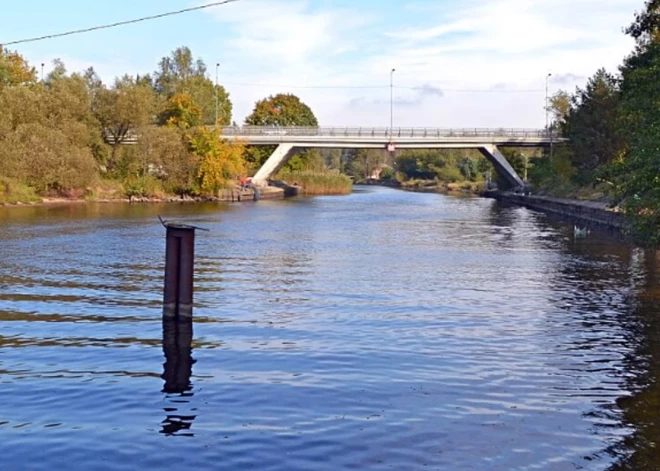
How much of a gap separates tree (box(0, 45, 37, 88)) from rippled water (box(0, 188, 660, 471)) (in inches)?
2059

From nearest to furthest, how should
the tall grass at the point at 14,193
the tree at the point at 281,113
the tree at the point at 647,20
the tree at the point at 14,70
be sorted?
1. the tree at the point at 647,20
2. the tall grass at the point at 14,193
3. the tree at the point at 14,70
4. the tree at the point at 281,113

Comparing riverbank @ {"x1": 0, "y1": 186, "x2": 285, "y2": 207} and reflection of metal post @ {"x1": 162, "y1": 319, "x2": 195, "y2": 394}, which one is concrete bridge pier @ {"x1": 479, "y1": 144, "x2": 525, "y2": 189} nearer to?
riverbank @ {"x1": 0, "y1": 186, "x2": 285, "y2": 207}

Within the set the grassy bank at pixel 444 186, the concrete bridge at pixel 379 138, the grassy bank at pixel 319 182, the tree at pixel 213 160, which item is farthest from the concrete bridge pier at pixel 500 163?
the tree at pixel 213 160

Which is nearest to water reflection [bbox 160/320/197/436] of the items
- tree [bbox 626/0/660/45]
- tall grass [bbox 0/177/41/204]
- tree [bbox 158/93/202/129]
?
tree [bbox 626/0/660/45]

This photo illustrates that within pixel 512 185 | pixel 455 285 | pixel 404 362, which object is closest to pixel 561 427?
pixel 404 362

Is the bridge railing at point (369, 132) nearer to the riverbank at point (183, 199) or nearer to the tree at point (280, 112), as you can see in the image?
the riverbank at point (183, 199)

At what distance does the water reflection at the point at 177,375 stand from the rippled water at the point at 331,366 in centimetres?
5

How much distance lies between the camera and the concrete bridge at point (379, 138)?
310 ft

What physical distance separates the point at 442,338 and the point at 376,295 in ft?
18.4

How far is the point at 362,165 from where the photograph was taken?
19238 centimetres

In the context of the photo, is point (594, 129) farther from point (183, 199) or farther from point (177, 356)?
point (177, 356)

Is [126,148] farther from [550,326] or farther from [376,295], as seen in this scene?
[550,326]

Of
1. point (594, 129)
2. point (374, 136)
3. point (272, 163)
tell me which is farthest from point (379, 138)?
point (594, 129)

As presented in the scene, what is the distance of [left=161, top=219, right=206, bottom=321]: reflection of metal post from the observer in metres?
15.4
